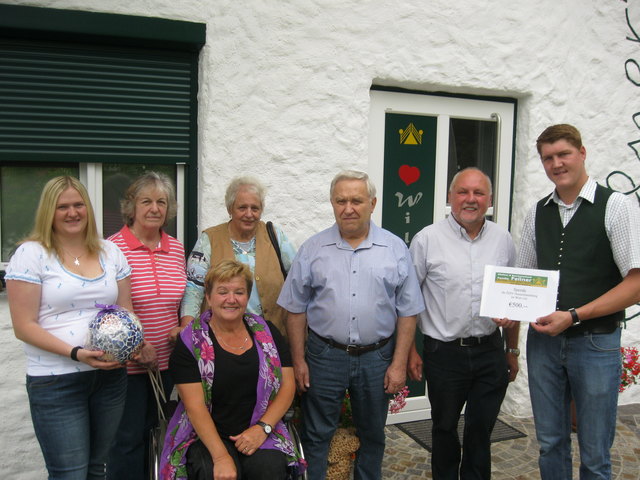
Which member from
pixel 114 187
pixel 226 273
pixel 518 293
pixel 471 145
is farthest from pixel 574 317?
pixel 114 187

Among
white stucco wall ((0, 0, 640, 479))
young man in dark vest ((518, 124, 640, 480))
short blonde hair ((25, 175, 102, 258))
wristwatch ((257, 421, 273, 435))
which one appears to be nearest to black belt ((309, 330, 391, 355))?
wristwatch ((257, 421, 273, 435))

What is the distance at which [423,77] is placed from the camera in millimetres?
4312

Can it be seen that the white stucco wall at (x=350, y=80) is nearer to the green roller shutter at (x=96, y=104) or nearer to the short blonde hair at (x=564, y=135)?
the green roller shutter at (x=96, y=104)

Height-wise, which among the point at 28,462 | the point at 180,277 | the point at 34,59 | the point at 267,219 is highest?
the point at 34,59

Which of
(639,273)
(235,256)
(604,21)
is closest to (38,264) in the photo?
(235,256)

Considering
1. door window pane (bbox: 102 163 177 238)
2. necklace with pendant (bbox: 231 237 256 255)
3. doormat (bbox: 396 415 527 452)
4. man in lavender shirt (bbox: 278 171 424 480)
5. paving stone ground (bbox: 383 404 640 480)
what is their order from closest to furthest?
man in lavender shirt (bbox: 278 171 424 480)
necklace with pendant (bbox: 231 237 256 255)
door window pane (bbox: 102 163 177 238)
paving stone ground (bbox: 383 404 640 480)
doormat (bbox: 396 415 527 452)

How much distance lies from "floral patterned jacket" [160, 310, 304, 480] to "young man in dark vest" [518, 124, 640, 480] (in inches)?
49.1

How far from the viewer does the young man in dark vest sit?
2.69 metres

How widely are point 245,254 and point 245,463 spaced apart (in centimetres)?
104

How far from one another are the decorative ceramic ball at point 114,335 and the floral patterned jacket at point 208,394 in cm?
27

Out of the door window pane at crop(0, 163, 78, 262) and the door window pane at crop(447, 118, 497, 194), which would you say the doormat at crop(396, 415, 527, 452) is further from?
the door window pane at crop(0, 163, 78, 262)

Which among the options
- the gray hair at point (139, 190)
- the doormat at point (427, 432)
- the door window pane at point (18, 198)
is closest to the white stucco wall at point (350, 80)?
the doormat at point (427, 432)

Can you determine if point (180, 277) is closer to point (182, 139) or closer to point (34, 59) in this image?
point (182, 139)

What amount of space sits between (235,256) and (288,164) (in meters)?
1.05
